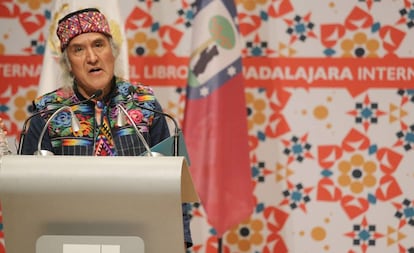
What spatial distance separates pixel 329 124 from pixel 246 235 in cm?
73

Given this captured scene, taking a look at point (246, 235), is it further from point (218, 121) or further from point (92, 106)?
point (92, 106)

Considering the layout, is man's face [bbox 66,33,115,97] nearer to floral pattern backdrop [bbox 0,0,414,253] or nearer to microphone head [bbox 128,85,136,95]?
microphone head [bbox 128,85,136,95]

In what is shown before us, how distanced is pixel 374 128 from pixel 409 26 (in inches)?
22.1

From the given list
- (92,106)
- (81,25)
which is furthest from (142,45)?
(92,106)

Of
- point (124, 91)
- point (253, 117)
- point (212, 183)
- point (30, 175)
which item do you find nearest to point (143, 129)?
point (124, 91)

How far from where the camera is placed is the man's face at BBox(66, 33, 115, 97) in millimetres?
2455

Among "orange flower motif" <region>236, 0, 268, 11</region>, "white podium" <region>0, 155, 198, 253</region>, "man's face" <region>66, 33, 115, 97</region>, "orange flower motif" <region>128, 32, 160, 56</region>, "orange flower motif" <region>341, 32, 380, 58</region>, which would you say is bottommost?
"white podium" <region>0, 155, 198, 253</region>

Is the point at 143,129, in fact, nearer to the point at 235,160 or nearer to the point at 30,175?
the point at 30,175

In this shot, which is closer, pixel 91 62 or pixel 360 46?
pixel 91 62

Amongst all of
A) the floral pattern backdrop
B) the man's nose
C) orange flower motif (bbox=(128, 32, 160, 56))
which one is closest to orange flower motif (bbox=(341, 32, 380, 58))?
the floral pattern backdrop

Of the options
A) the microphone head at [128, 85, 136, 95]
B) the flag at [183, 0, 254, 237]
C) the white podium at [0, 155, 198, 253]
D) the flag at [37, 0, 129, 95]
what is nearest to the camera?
the white podium at [0, 155, 198, 253]

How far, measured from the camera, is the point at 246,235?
3939 mm

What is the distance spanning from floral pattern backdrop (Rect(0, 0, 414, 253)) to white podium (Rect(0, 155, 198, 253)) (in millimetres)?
2222

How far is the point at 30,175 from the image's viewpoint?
1676 millimetres
